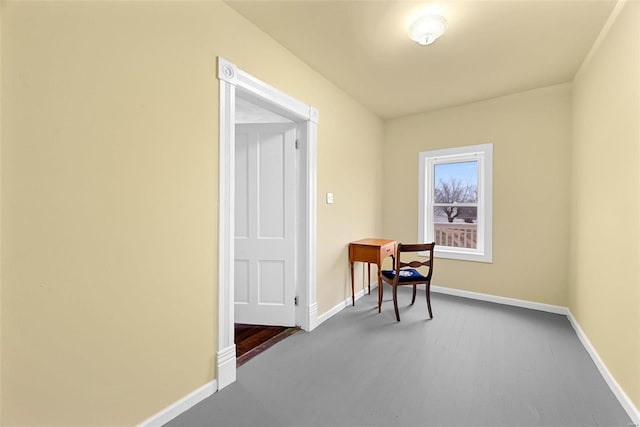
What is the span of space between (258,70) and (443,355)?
261 centimetres

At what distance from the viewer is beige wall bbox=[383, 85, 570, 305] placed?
3.07 meters

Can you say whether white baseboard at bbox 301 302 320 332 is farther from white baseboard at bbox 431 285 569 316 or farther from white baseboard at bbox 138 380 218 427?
white baseboard at bbox 431 285 569 316

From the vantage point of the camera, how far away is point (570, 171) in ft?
9.78

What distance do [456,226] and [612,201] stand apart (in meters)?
1.91

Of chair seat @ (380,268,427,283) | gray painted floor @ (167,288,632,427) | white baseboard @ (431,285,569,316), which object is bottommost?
gray painted floor @ (167,288,632,427)

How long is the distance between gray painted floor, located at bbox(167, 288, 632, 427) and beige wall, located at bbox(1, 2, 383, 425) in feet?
1.53

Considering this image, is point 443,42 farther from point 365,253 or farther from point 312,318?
point 312,318

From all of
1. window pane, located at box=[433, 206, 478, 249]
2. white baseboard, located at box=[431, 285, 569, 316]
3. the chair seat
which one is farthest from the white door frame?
white baseboard, located at box=[431, 285, 569, 316]

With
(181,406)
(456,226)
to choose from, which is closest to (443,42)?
(456,226)

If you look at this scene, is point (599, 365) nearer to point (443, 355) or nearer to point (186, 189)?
point (443, 355)

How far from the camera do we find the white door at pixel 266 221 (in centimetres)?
272

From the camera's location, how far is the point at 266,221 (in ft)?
9.07

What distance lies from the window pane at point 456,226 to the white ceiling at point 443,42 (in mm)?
1454

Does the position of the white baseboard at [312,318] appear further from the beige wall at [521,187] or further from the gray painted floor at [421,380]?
the beige wall at [521,187]
